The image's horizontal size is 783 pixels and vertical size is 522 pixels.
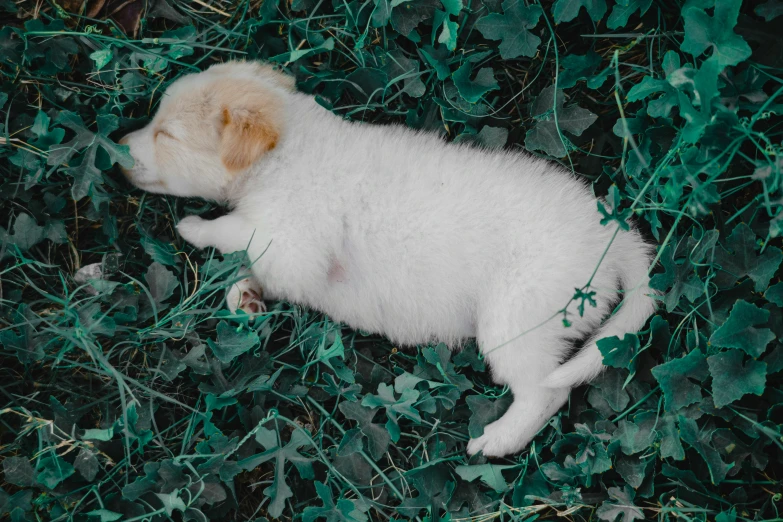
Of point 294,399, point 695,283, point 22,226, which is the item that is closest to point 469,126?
point 695,283

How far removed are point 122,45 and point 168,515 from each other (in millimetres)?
2195

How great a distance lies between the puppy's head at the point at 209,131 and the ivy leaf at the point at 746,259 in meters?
1.93

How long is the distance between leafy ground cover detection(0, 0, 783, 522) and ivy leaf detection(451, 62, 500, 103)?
1 centimetres

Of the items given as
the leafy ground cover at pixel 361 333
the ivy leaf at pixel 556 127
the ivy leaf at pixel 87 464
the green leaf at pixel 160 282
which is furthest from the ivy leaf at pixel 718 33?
the ivy leaf at pixel 87 464

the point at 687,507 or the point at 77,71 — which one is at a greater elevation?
the point at 77,71

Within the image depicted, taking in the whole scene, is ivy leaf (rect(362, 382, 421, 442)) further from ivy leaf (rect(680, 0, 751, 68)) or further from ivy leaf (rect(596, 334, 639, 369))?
ivy leaf (rect(680, 0, 751, 68))

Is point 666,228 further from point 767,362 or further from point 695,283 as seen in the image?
point 767,362

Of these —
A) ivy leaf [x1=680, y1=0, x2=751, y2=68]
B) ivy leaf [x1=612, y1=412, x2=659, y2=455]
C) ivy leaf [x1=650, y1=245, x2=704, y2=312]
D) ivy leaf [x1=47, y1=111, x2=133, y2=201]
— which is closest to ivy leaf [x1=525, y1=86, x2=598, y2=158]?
ivy leaf [x1=680, y1=0, x2=751, y2=68]

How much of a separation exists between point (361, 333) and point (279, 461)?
2.32ft

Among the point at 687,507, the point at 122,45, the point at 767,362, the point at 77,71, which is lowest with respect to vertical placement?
the point at 687,507

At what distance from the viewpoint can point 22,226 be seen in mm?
2783

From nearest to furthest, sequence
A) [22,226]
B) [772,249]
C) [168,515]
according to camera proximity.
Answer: [772,249] < [168,515] < [22,226]

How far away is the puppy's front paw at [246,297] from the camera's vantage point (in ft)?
9.14

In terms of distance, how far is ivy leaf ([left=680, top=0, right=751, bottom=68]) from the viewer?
2.21 m
